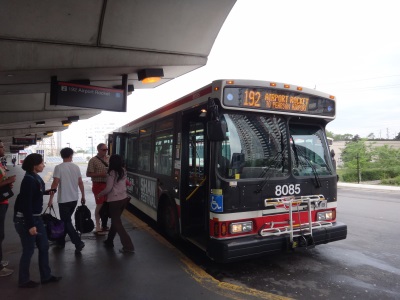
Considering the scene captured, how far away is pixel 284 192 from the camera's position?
468cm

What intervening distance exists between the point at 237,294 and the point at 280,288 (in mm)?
651

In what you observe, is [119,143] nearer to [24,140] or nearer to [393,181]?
[393,181]

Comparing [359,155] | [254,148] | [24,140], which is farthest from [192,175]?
[24,140]

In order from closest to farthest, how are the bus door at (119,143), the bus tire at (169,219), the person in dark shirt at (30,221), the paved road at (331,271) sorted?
the person in dark shirt at (30,221), the paved road at (331,271), the bus tire at (169,219), the bus door at (119,143)

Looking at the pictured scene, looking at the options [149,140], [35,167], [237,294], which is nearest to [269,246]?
[237,294]

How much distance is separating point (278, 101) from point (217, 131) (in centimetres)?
135

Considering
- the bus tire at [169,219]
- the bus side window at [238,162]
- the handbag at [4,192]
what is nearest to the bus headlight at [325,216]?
the bus side window at [238,162]

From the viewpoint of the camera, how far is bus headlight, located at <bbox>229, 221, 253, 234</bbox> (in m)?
4.32

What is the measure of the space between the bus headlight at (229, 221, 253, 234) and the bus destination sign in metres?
1.74

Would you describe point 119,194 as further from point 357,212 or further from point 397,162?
point 397,162

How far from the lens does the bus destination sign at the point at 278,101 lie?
4453 mm

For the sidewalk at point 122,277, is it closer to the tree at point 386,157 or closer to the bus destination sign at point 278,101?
the bus destination sign at point 278,101

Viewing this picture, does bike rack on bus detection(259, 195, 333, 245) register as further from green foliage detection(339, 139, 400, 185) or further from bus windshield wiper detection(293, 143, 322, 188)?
green foliage detection(339, 139, 400, 185)

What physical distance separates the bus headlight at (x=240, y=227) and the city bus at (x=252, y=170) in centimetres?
1
